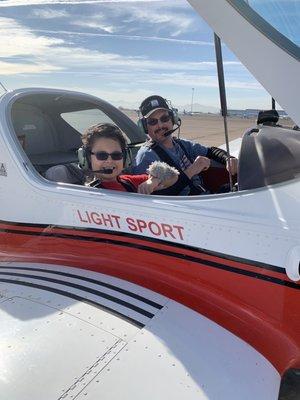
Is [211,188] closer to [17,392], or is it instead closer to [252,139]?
[252,139]

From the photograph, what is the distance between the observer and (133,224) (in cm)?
240

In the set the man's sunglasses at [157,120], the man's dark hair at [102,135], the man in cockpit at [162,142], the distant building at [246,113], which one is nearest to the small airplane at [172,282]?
the distant building at [246,113]

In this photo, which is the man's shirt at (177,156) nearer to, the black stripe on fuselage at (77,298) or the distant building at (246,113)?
the distant building at (246,113)

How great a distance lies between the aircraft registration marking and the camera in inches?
89.2

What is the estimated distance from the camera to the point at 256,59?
1.63 m

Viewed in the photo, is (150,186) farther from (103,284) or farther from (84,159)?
(103,284)

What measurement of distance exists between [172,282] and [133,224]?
378 mm

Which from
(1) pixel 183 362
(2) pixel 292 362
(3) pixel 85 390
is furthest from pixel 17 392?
(2) pixel 292 362

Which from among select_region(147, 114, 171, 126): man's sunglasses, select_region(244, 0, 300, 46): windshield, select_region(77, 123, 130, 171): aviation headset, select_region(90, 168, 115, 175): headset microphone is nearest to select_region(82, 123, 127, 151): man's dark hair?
select_region(77, 123, 130, 171): aviation headset

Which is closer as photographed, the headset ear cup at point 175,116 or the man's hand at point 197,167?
the man's hand at point 197,167

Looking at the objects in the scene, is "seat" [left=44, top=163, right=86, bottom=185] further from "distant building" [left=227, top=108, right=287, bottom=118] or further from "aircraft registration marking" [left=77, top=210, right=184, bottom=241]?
"distant building" [left=227, top=108, right=287, bottom=118]

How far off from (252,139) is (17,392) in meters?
1.66

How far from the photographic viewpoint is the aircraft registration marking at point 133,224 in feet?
7.43

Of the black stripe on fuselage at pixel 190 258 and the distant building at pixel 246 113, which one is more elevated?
the distant building at pixel 246 113
